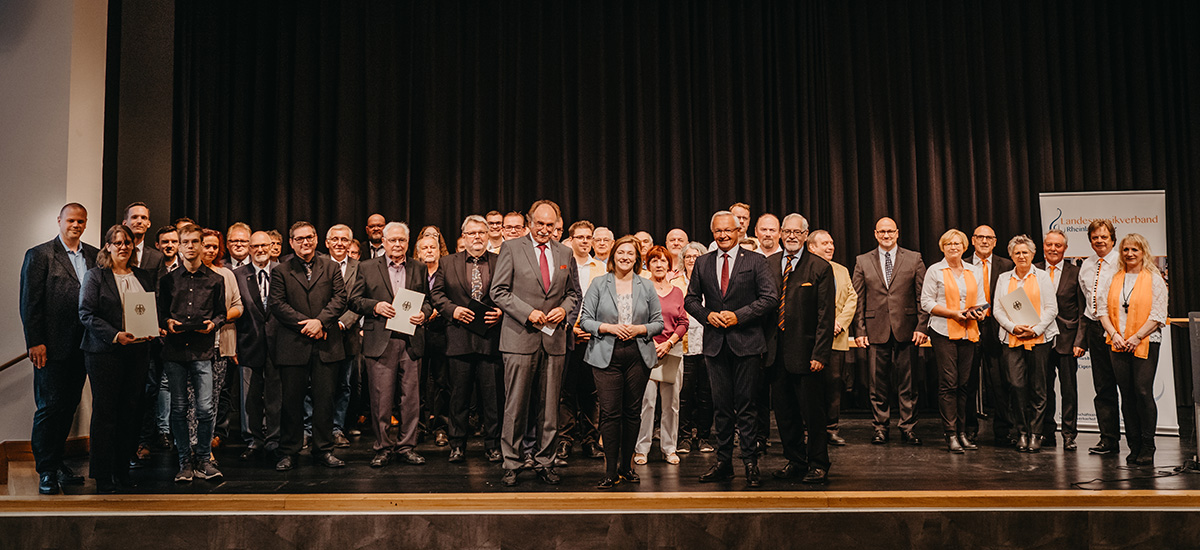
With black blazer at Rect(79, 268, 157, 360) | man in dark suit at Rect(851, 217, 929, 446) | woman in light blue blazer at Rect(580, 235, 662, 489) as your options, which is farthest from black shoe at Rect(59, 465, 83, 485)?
man in dark suit at Rect(851, 217, 929, 446)

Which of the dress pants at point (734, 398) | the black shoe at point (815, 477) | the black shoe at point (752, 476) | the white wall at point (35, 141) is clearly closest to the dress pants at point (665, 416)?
the dress pants at point (734, 398)

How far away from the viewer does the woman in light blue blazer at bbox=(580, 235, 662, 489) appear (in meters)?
4.24

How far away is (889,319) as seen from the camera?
6160 millimetres

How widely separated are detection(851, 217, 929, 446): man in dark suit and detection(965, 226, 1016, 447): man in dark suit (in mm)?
420

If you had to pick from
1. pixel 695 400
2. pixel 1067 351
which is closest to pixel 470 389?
pixel 695 400

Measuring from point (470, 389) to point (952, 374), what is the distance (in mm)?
3451

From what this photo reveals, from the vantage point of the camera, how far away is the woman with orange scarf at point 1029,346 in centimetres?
548

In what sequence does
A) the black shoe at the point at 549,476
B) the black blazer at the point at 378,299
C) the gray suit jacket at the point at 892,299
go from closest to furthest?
the black shoe at the point at 549,476 → the black blazer at the point at 378,299 → the gray suit jacket at the point at 892,299

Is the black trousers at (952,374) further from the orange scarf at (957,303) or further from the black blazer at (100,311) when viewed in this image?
the black blazer at (100,311)

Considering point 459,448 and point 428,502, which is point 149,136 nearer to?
point 459,448

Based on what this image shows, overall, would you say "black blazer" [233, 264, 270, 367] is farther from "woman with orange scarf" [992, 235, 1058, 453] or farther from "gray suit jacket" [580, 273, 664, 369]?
"woman with orange scarf" [992, 235, 1058, 453]

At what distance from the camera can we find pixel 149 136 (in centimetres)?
688

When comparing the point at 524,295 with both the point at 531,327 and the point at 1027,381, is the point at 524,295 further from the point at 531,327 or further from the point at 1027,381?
the point at 1027,381

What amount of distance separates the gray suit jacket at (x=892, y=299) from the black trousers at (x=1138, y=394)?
1329mm
